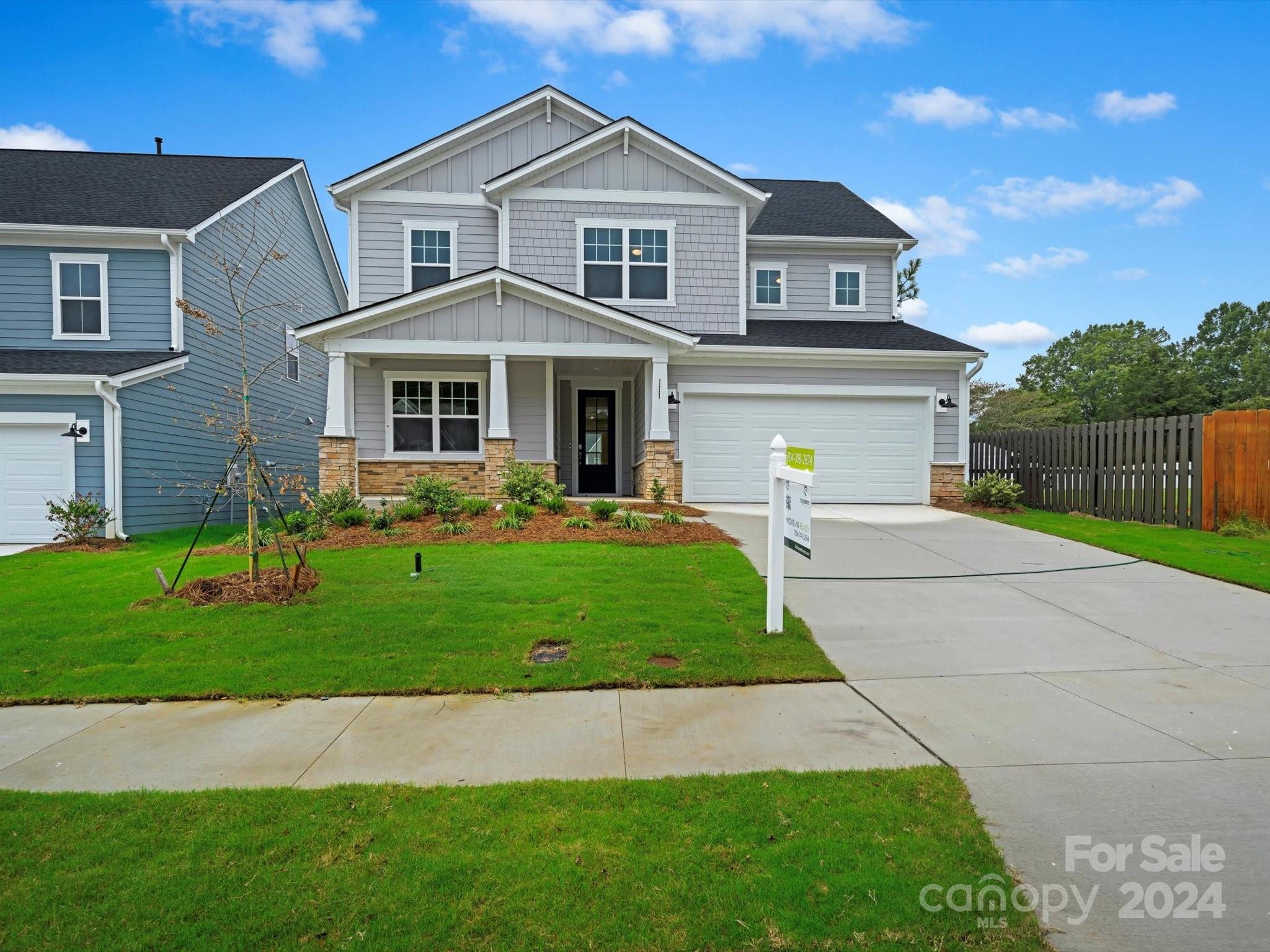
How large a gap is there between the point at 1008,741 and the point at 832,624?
2430 mm

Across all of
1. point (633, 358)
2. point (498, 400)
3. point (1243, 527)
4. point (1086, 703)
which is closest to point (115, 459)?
point (498, 400)

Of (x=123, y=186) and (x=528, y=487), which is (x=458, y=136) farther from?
(x=528, y=487)

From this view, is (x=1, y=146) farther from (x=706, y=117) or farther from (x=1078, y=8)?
(x=1078, y=8)

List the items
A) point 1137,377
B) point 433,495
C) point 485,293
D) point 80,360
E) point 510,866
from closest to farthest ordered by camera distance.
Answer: point 510,866
point 433,495
point 485,293
point 80,360
point 1137,377

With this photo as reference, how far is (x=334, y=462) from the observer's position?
43.8 ft

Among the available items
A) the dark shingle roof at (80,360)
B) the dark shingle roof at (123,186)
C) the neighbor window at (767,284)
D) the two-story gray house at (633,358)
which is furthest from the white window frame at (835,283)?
the dark shingle roof at (80,360)

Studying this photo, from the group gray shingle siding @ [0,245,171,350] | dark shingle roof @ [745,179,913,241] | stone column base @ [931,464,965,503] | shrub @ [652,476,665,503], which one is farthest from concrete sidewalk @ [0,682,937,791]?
dark shingle roof @ [745,179,913,241]

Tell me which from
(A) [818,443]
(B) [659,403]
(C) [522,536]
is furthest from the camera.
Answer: (A) [818,443]

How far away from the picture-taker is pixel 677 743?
3963 millimetres

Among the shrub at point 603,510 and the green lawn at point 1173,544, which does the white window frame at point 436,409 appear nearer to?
the shrub at point 603,510

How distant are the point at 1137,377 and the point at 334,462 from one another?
157 feet

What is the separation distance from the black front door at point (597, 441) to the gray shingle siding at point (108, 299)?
900cm

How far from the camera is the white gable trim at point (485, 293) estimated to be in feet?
42.3

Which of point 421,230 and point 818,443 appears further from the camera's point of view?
point 421,230
